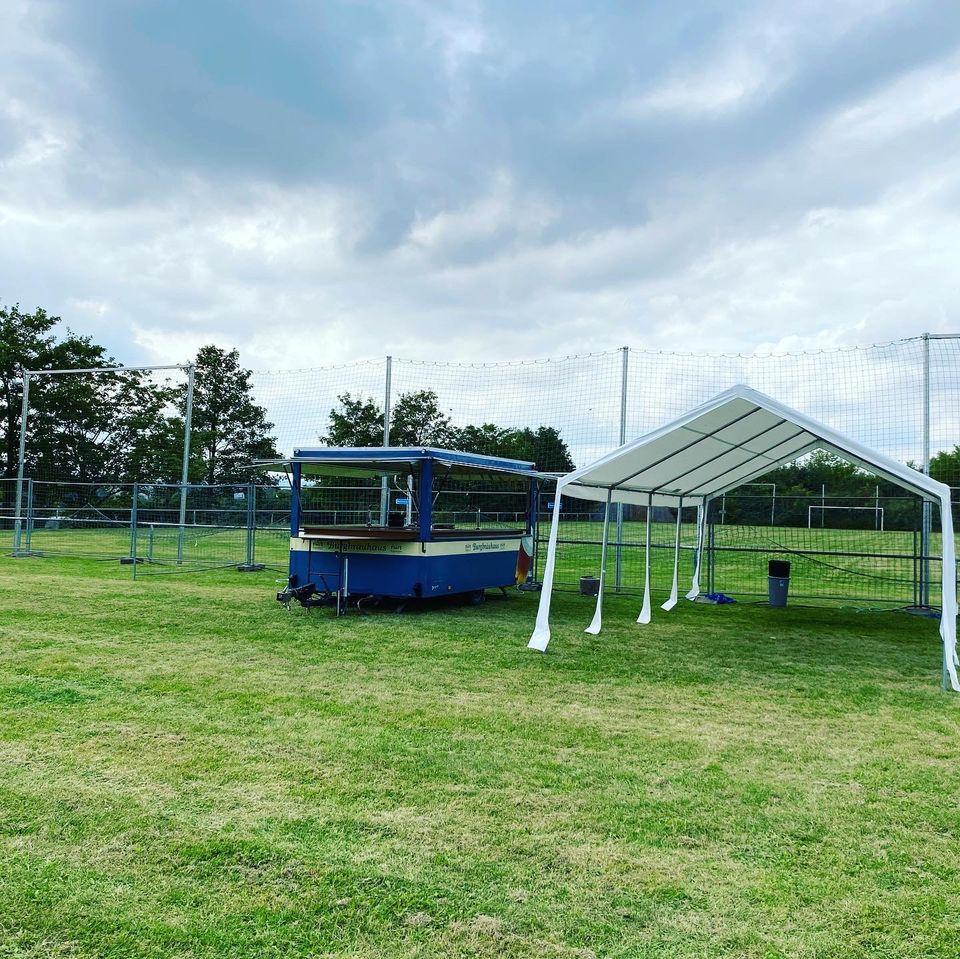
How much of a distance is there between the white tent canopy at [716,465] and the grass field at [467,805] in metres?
1.04

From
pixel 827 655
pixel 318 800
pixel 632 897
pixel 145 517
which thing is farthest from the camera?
pixel 145 517

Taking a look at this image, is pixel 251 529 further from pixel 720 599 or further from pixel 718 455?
pixel 718 455

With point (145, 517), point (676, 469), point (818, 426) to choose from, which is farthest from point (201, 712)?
point (145, 517)

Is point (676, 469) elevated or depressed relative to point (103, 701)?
elevated

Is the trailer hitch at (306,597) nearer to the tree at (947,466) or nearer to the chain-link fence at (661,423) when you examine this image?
the chain-link fence at (661,423)

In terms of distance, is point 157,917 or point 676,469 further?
point 676,469

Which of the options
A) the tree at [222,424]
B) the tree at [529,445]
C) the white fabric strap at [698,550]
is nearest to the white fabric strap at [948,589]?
the white fabric strap at [698,550]

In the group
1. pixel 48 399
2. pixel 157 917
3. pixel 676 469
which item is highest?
pixel 48 399

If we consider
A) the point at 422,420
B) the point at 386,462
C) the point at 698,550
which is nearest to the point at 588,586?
the point at 698,550

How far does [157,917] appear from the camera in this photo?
2.46m

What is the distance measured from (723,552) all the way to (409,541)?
8.38 metres

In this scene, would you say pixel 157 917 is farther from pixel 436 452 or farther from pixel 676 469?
pixel 676 469

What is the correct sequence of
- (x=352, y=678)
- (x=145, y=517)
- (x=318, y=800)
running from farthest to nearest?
(x=145, y=517)
(x=352, y=678)
(x=318, y=800)

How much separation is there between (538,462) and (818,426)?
7.53 meters
